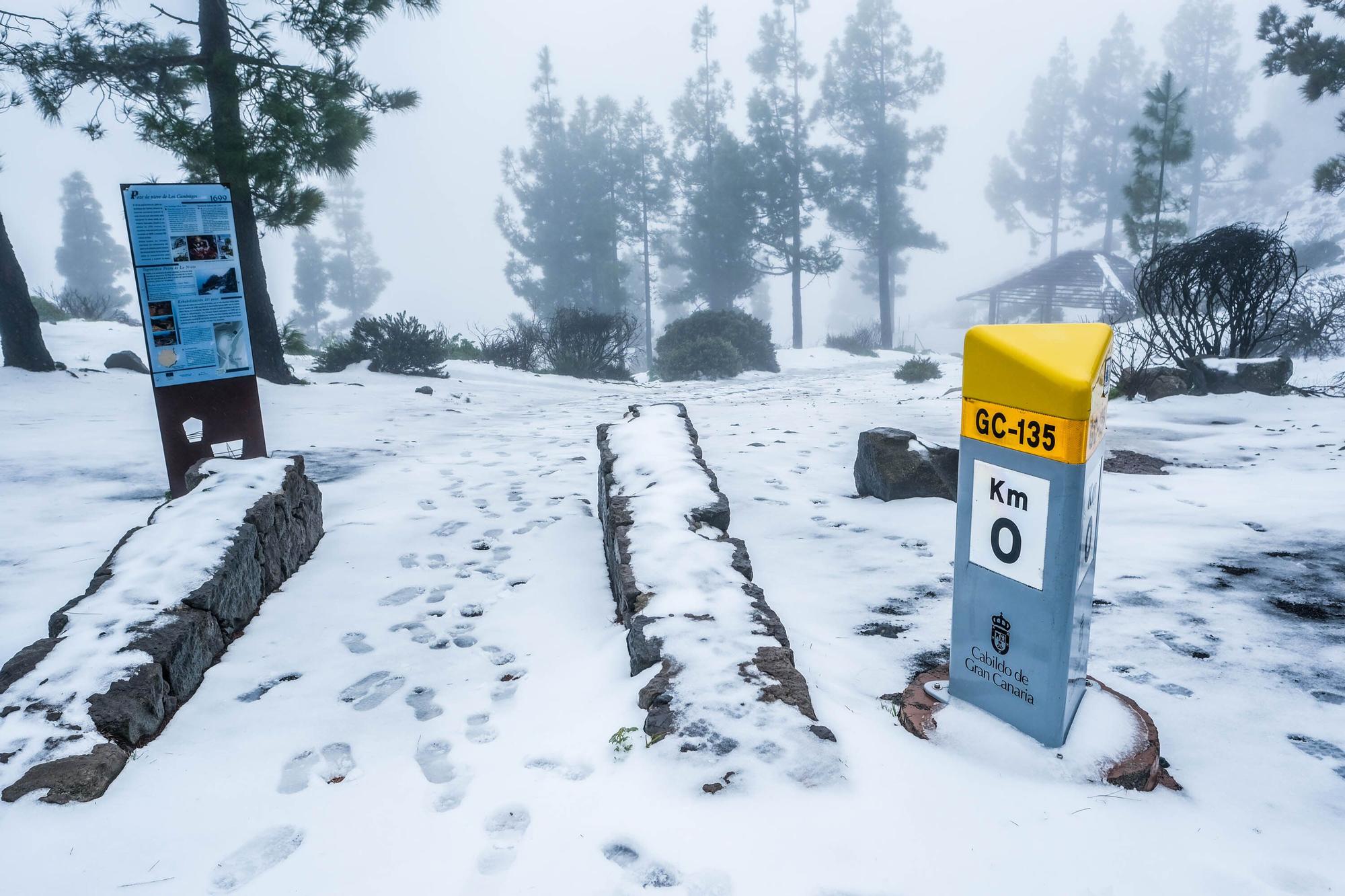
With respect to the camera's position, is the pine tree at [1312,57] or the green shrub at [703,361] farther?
the green shrub at [703,361]

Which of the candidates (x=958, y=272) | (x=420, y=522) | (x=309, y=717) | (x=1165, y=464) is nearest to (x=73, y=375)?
(x=420, y=522)

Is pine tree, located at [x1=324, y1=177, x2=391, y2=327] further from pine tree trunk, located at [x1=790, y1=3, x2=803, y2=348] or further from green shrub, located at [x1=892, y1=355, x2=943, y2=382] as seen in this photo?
green shrub, located at [x1=892, y1=355, x2=943, y2=382]

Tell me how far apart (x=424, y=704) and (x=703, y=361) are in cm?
1482

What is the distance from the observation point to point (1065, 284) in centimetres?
3002

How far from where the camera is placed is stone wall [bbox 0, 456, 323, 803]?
194cm

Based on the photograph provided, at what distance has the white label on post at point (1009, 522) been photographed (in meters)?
2.00

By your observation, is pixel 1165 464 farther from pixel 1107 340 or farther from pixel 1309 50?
pixel 1309 50

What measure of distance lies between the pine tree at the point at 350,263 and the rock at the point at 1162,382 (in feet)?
158

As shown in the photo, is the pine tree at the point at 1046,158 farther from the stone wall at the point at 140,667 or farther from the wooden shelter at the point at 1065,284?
the stone wall at the point at 140,667

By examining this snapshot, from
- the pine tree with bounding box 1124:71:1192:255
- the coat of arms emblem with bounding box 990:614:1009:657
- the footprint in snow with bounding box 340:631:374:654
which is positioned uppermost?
the pine tree with bounding box 1124:71:1192:255

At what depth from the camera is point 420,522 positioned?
4.38m

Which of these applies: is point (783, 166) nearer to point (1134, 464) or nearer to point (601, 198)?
point (601, 198)

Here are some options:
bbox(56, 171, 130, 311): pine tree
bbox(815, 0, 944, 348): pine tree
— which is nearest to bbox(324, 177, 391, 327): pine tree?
bbox(56, 171, 130, 311): pine tree

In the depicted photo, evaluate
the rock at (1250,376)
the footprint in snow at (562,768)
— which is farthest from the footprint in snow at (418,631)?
the rock at (1250,376)
